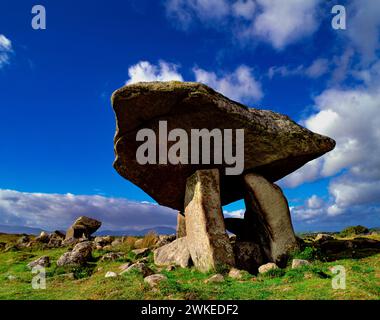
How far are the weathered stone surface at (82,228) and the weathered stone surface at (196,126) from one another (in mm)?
17425

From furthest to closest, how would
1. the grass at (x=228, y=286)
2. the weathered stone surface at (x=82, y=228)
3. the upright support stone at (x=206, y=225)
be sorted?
the weathered stone surface at (x=82, y=228)
the upright support stone at (x=206, y=225)
the grass at (x=228, y=286)

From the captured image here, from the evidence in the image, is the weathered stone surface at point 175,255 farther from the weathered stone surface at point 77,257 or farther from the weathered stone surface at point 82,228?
the weathered stone surface at point 82,228

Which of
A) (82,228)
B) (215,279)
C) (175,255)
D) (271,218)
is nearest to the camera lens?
(215,279)

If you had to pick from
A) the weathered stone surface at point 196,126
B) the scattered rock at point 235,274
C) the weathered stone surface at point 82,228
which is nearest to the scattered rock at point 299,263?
the scattered rock at point 235,274

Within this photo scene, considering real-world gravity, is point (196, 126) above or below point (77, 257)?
above

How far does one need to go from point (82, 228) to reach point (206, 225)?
22.7m

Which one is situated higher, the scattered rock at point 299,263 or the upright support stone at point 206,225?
the upright support stone at point 206,225

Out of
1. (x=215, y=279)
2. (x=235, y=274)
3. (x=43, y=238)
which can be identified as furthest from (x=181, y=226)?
(x=43, y=238)

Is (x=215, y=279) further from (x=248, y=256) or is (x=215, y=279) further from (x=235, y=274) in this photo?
(x=248, y=256)

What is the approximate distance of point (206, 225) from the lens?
14586mm

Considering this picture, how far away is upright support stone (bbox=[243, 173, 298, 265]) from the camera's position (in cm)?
1571

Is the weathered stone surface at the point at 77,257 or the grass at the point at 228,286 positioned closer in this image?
the grass at the point at 228,286

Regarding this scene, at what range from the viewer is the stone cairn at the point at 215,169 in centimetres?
1387
